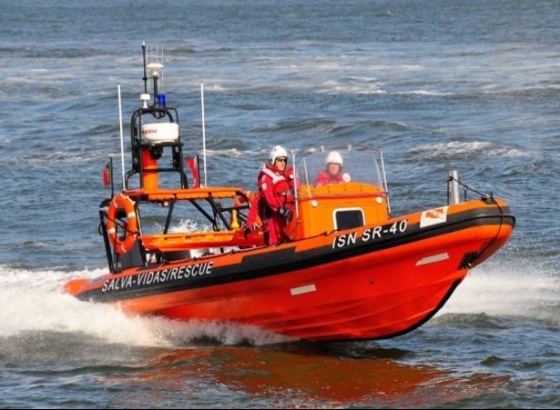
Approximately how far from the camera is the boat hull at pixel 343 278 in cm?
1058

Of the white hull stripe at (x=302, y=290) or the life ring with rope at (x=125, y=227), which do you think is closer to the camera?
the white hull stripe at (x=302, y=290)

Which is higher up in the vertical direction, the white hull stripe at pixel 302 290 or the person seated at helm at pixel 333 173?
the person seated at helm at pixel 333 173

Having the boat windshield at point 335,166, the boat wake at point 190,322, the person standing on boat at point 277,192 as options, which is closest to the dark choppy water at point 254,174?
the boat wake at point 190,322

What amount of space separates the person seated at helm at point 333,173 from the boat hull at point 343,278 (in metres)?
0.75

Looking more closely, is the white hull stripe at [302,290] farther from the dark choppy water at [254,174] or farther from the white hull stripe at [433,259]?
the white hull stripe at [433,259]

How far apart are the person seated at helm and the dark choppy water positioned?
55.6 inches

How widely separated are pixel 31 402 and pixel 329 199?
114 inches

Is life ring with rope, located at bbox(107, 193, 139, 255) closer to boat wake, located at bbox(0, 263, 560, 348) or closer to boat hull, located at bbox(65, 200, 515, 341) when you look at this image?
boat hull, located at bbox(65, 200, 515, 341)

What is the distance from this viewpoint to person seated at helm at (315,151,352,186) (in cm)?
1166

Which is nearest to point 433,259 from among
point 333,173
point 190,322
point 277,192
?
point 333,173

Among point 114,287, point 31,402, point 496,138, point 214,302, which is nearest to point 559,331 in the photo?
point 214,302

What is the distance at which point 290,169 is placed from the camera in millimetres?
11938

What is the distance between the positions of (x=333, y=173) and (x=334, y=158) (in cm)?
13

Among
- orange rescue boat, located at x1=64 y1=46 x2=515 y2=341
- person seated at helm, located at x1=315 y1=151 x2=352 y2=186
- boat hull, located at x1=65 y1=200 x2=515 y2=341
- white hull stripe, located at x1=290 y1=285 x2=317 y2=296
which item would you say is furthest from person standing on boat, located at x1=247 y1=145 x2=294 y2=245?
white hull stripe, located at x1=290 y1=285 x2=317 y2=296
